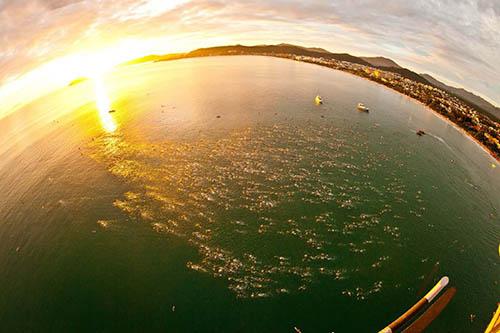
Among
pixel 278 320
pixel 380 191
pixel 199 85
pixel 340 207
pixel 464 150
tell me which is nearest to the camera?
pixel 278 320

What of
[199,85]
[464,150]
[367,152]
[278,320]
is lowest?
[199,85]

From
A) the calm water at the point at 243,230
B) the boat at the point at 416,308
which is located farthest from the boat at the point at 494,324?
the boat at the point at 416,308

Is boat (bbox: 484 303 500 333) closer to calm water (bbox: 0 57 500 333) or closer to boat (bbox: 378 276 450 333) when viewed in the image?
calm water (bbox: 0 57 500 333)

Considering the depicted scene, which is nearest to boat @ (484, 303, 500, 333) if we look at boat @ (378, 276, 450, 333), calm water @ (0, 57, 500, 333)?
calm water @ (0, 57, 500, 333)

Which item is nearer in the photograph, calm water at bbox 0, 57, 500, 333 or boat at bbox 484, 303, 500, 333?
boat at bbox 484, 303, 500, 333

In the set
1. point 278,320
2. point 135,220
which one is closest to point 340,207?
point 278,320

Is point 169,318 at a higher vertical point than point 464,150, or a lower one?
higher

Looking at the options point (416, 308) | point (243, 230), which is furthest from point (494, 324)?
point (243, 230)

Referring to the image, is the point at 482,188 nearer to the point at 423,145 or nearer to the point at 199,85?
the point at 423,145
